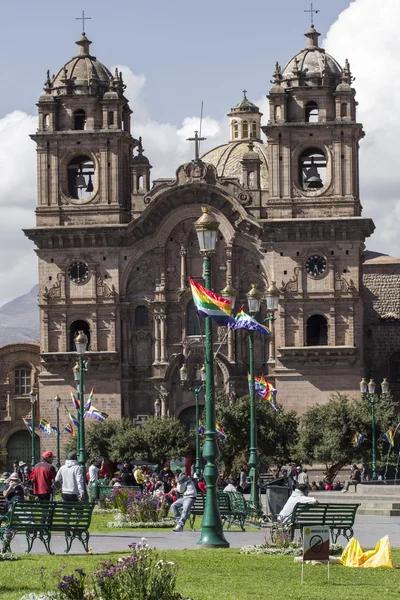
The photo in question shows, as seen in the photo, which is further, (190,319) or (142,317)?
(142,317)

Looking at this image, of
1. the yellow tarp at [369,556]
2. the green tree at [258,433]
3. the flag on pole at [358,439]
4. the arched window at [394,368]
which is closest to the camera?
the yellow tarp at [369,556]

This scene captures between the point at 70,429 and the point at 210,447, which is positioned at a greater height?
the point at 70,429

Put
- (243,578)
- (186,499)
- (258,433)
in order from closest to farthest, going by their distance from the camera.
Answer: (243,578), (186,499), (258,433)

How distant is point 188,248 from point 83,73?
34.4 ft

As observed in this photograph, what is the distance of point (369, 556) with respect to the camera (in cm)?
2472

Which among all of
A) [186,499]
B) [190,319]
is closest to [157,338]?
[190,319]

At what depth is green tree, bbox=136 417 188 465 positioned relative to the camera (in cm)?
7775

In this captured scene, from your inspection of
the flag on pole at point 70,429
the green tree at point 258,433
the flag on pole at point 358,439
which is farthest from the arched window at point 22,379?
the flag on pole at point 358,439

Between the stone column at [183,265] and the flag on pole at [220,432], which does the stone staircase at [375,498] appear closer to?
the flag on pole at [220,432]

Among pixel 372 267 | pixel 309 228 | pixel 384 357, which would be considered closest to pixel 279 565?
pixel 309 228

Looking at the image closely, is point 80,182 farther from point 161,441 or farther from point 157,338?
point 161,441

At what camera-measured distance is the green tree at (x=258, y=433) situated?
73625mm

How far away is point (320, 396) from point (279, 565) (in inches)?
2152

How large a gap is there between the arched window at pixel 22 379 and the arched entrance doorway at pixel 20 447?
8.25ft
